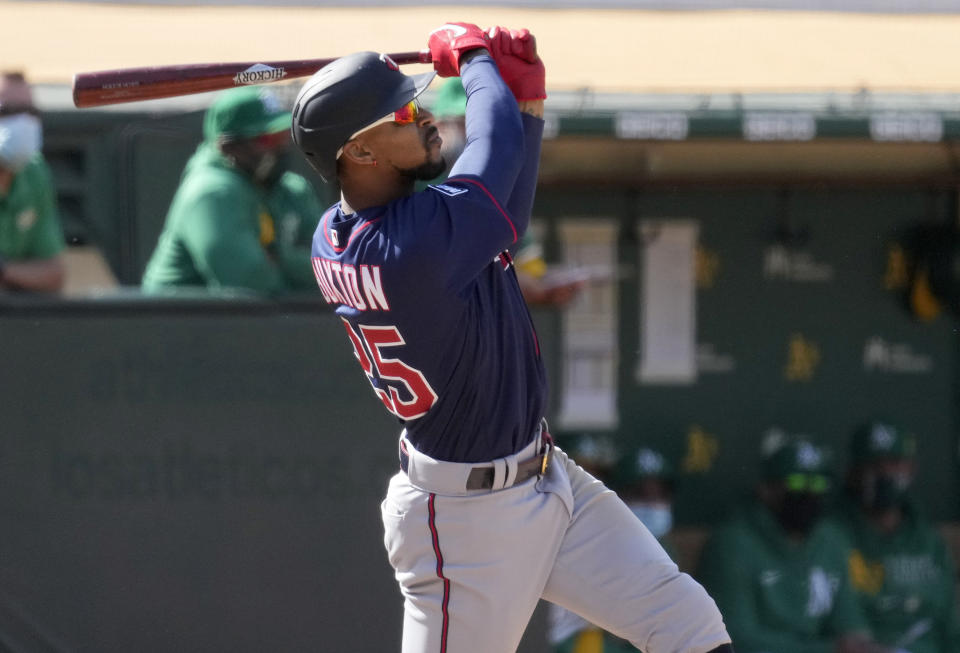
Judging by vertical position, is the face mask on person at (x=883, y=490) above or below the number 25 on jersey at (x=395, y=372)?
below

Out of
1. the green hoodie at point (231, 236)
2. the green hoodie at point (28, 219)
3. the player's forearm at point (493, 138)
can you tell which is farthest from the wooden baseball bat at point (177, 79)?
the green hoodie at point (28, 219)

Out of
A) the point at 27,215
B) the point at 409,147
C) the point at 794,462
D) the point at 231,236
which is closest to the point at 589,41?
the point at 794,462

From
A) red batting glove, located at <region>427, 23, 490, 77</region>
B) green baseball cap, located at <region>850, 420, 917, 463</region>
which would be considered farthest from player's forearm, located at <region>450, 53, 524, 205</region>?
green baseball cap, located at <region>850, 420, 917, 463</region>

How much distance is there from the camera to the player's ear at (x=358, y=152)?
247cm

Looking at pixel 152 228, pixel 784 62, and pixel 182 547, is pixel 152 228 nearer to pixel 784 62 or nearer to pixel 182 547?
pixel 182 547

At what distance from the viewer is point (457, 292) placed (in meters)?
2.43

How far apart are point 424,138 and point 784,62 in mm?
3144

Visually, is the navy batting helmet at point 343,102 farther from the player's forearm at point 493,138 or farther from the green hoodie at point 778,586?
the green hoodie at point 778,586

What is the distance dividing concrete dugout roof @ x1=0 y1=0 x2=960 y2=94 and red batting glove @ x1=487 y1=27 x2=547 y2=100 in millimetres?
2214

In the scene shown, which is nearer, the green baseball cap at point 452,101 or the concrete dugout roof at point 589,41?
the green baseball cap at point 452,101

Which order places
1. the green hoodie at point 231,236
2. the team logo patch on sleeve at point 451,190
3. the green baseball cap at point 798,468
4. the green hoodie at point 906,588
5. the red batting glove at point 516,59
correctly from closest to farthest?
the team logo patch on sleeve at point 451,190
the red batting glove at point 516,59
the green hoodie at point 231,236
the green baseball cap at point 798,468
the green hoodie at point 906,588

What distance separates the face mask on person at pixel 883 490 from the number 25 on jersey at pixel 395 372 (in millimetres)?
2947

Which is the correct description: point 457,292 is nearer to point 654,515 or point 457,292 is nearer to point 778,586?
point 654,515

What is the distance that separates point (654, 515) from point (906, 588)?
1.00 meters
